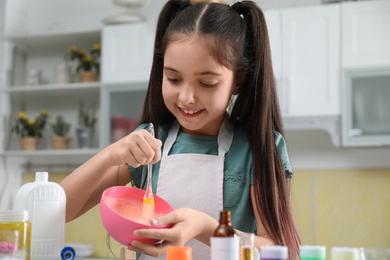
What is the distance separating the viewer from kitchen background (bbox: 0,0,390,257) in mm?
2912

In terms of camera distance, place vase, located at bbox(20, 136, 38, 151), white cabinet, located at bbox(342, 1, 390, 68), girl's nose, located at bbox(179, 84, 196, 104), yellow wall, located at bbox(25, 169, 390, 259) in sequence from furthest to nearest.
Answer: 1. vase, located at bbox(20, 136, 38, 151)
2. yellow wall, located at bbox(25, 169, 390, 259)
3. white cabinet, located at bbox(342, 1, 390, 68)
4. girl's nose, located at bbox(179, 84, 196, 104)

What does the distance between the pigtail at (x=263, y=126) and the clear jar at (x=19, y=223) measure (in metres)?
0.53

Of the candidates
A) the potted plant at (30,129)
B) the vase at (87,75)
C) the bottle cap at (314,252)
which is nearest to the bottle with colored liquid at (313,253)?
the bottle cap at (314,252)

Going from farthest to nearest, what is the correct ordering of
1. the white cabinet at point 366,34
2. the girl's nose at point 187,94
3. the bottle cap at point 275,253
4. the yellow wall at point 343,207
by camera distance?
the yellow wall at point 343,207 < the white cabinet at point 366,34 < the girl's nose at point 187,94 < the bottle cap at point 275,253

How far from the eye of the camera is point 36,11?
12.7ft

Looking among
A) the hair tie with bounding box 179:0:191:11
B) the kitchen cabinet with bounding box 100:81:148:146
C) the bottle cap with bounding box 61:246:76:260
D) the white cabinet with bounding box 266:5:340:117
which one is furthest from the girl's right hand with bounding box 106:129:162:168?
the kitchen cabinet with bounding box 100:81:148:146

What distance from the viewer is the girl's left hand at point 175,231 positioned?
2.79 ft

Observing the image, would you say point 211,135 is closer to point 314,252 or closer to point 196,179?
point 196,179

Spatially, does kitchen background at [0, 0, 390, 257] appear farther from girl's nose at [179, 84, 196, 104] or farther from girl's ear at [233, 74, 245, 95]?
girl's nose at [179, 84, 196, 104]

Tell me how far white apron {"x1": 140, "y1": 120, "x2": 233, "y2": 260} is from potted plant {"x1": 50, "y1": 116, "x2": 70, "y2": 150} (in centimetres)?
231

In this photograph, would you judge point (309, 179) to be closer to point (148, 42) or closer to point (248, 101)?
point (148, 42)

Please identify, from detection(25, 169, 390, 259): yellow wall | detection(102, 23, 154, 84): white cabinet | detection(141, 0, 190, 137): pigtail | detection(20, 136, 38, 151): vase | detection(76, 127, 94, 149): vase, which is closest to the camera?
detection(141, 0, 190, 137): pigtail

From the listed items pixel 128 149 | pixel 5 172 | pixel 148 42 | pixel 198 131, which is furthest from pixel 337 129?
pixel 5 172

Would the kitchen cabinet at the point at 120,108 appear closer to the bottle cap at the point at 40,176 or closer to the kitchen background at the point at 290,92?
the kitchen background at the point at 290,92
